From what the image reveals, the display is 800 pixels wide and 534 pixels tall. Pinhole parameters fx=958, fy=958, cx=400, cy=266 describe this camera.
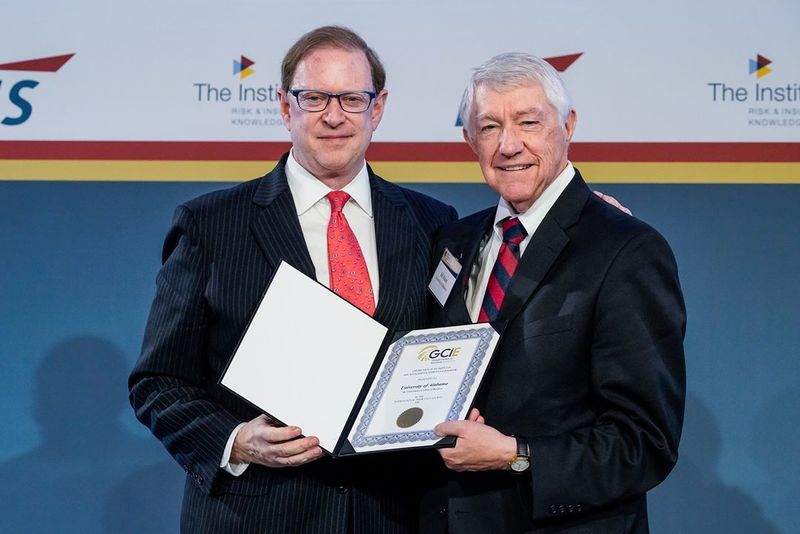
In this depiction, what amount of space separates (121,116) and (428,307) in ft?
5.62

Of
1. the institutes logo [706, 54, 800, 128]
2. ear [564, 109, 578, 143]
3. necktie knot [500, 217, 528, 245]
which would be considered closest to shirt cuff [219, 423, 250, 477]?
necktie knot [500, 217, 528, 245]

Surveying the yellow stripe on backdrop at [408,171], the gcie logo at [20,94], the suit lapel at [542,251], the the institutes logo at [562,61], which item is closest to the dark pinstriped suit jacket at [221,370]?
the suit lapel at [542,251]

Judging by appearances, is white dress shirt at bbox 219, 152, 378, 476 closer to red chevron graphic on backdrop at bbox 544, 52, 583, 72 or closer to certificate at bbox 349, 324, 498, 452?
certificate at bbox 349, 324, 498, 452

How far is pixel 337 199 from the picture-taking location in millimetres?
2281

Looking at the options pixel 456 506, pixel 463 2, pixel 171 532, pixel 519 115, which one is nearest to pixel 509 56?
pixel 519 115

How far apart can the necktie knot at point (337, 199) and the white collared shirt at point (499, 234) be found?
1.14 feet

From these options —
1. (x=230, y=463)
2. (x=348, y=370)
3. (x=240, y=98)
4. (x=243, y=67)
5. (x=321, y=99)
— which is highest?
(x=321, y=99)

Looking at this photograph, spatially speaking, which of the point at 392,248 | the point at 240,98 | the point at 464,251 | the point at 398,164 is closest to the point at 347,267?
the point at 392,248

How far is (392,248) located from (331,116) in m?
0.34

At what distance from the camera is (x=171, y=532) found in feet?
11.6

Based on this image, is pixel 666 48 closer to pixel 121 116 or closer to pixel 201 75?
pixel 201 75

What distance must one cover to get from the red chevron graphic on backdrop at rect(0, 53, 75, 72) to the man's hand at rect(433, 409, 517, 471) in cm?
234

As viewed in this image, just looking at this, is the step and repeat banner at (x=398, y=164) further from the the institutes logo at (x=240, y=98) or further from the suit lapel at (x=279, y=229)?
the suit lapel at (x=279, y=229)

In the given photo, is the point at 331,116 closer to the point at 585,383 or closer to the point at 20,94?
the point at 585,383
